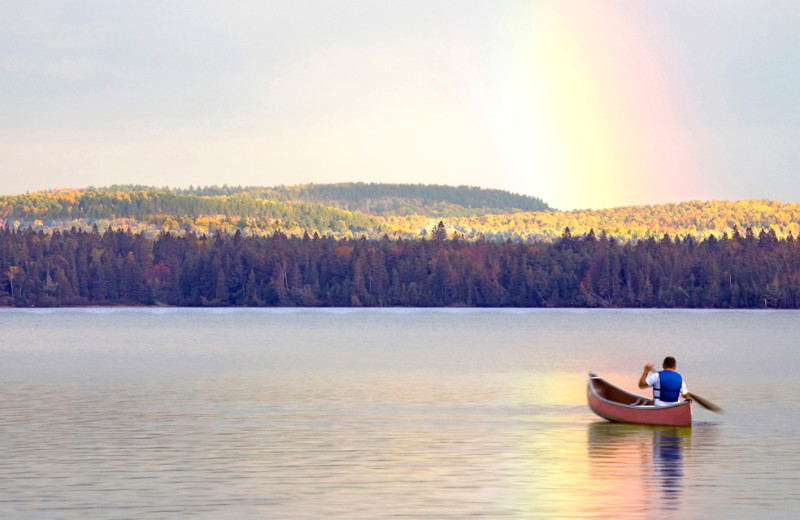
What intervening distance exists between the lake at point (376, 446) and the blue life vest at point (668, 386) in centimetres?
Answer: 133

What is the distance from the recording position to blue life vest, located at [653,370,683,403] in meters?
38.4

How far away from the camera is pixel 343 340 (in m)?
128

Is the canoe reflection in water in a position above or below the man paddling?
below

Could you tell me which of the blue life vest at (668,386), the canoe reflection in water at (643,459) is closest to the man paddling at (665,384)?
the blue life vest at (668,386)

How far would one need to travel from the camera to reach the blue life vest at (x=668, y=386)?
38.4 m

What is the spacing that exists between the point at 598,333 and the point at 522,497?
133154 mm

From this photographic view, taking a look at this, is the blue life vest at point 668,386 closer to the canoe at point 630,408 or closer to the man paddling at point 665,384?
the man paddling at point 665,384

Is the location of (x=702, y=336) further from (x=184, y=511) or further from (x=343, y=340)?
(x=184, y=511)

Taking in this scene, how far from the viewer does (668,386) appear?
1518 inches

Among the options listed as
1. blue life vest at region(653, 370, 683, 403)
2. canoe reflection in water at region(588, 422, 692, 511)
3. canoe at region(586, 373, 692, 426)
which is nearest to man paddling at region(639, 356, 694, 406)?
blue life vest at region(653, 370, 683, 403)

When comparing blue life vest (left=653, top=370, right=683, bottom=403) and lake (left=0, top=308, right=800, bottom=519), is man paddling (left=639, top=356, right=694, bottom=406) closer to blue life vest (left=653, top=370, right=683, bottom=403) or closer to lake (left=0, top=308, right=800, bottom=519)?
blue life vest (left=653, top=370, right=683, bottom=403)

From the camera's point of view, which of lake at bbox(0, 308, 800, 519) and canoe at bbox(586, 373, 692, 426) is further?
canoe at bbox(586, 373, 692, 426)

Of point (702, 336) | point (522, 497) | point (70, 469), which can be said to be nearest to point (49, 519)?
point (70, 469)

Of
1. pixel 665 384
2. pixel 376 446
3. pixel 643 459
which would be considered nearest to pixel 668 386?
pixel 665 384
